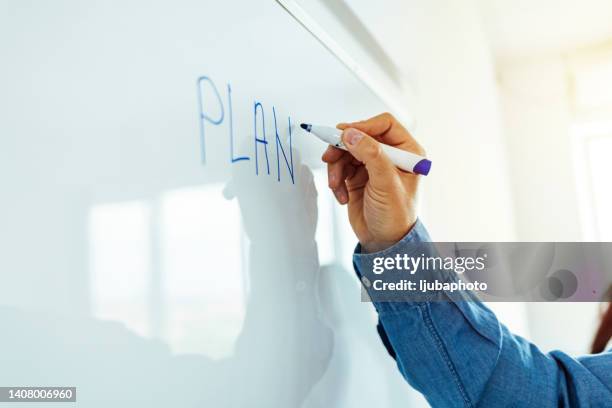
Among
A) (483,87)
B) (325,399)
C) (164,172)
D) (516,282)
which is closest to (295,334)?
(325,399)

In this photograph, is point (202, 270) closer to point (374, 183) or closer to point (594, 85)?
point (374, 183)

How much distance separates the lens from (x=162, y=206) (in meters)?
0.26

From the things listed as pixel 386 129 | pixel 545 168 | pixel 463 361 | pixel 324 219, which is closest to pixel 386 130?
pixel 386 129

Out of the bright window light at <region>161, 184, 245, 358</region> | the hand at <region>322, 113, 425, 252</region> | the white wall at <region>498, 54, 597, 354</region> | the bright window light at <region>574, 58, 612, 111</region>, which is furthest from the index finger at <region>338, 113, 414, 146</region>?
the bright window light at <region>574, 58, 612, 111</region>

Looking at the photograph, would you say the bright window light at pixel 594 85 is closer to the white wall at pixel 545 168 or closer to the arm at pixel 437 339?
the white wall at pixel 545 168

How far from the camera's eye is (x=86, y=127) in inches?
8.7

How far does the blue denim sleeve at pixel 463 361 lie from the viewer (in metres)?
0.46

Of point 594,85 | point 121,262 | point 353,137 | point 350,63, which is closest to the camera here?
point 121,262

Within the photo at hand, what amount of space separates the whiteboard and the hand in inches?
1.2

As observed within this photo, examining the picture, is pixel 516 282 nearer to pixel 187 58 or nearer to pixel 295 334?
pixel 295 334

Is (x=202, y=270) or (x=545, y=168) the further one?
(x=545, y=168)

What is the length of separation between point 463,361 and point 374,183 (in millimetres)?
196

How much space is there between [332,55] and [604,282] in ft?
2.20

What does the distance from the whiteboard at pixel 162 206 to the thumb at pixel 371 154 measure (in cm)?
5
